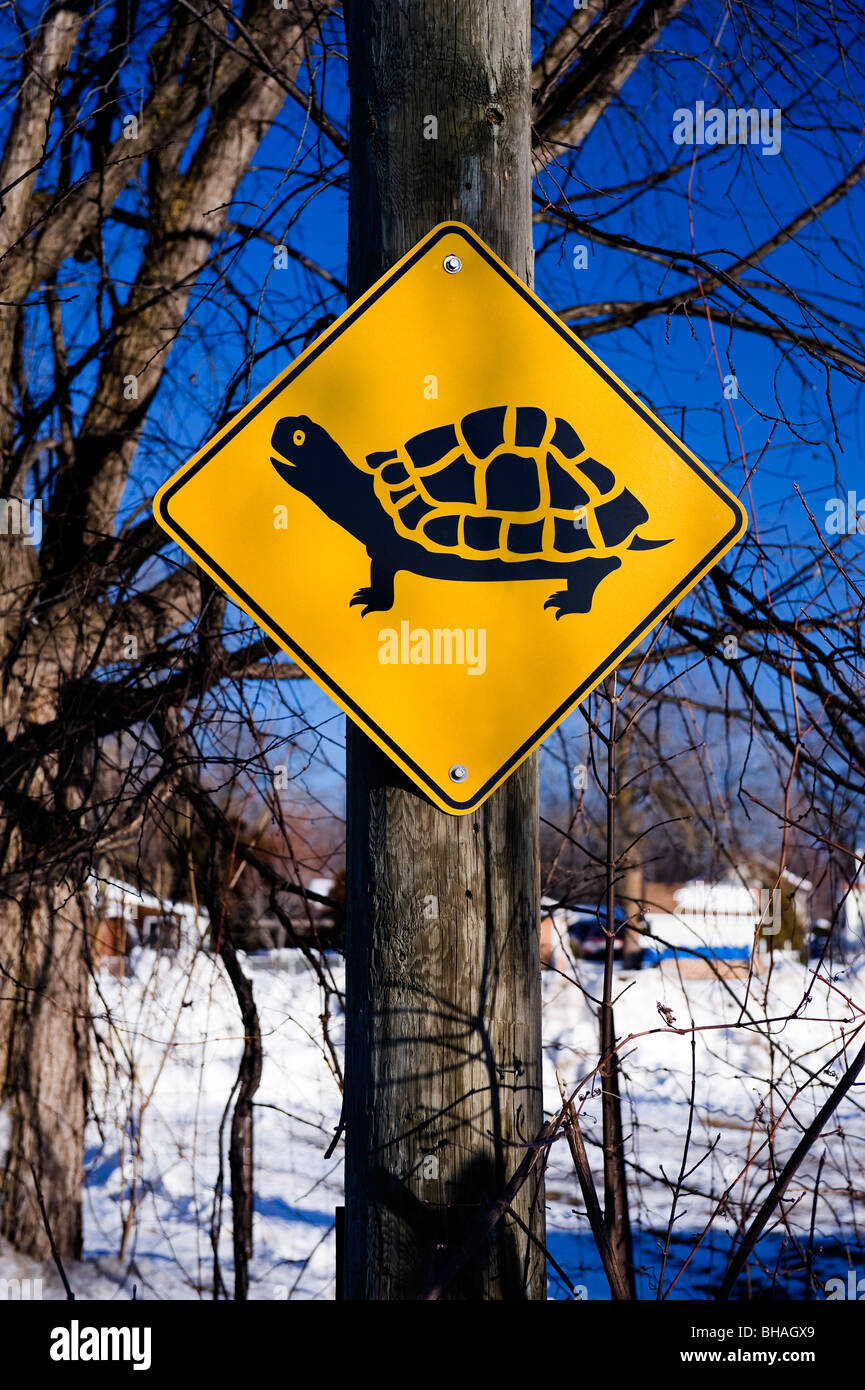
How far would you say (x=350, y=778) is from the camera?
1.65 meters

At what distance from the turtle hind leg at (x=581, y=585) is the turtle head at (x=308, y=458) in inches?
14.8

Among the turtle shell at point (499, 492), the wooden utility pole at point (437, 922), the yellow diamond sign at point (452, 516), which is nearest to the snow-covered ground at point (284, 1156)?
the wooden utility pole at point (437, 922)

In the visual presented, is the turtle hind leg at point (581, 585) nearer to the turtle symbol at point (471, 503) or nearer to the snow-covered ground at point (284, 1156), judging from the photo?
the turtle symbol at point (471, 503)

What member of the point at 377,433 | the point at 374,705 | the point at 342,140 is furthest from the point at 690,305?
the point at 374,705

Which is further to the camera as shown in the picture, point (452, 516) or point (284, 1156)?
point (284, 1156)

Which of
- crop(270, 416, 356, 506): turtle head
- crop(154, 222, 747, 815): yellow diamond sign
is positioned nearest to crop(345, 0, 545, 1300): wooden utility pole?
crop(154, 222, 747, 815): yellow diamond sign

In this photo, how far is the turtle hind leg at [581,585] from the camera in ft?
5.31

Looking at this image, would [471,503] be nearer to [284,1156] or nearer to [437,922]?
[437,922]

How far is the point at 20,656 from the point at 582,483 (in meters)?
3.56

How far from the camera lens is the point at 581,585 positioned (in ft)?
5.34

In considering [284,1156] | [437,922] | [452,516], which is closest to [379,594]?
[452,516]

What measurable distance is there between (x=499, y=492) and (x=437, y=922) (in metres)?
0.67

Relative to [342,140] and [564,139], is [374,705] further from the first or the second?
[564,139]
